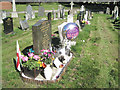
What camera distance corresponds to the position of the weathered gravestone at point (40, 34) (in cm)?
831

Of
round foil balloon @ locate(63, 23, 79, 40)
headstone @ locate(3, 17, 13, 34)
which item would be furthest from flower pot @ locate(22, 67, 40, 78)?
headstone @ locate(3, 17, 13, 34)

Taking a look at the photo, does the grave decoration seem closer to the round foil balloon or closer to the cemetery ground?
the cemetery ground

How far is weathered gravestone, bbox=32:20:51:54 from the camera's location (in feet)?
27.3

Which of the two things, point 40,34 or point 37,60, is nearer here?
point 37,60

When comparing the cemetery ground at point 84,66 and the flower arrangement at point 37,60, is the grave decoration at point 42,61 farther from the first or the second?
the cemetery ground at point 84,66

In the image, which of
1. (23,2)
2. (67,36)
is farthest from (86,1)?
(67,36)

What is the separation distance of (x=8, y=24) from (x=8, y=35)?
1.49 metres

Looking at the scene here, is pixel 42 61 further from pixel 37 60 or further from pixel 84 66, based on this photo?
pixel 84 66

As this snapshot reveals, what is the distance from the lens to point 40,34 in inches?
340

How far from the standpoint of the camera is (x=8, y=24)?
17.2m

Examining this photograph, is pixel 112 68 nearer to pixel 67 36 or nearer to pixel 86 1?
pixel 67 36

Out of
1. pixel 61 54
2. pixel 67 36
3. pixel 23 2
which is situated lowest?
pixel 61 54

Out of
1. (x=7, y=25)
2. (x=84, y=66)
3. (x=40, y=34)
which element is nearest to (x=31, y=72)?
(x=40, y=34)

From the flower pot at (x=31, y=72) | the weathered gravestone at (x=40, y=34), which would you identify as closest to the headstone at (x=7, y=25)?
the weathered gravestone at (x=40, y=34)
